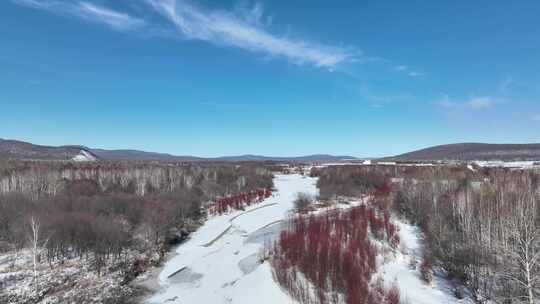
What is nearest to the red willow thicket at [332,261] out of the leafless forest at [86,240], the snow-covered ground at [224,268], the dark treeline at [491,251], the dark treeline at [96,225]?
the snow-covered ground at [224,268]

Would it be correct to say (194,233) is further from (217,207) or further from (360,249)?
(360,249)

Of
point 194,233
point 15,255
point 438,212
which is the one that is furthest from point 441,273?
point 15,255

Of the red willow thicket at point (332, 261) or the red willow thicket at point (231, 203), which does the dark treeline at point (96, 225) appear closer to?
the red willow thicket at point (231, 203)

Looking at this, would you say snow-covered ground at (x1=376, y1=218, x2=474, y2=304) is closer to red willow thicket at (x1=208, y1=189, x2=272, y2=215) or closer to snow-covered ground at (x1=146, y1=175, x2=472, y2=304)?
snow-covered ground at (x1=146, y1=175, x2=472, y2=304)

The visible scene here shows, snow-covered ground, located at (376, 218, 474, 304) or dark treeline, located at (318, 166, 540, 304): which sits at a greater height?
dark treeline, located at (318, 166, 540, 304)

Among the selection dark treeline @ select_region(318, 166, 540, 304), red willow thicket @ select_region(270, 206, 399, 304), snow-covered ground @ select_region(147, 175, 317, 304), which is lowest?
snow-covered ground @ select_region(147, 175, 317, 304)

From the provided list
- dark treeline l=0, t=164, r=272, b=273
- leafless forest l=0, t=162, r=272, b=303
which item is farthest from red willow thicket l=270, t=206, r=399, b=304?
dark treeline l=0, t=164, r=272, b=273
